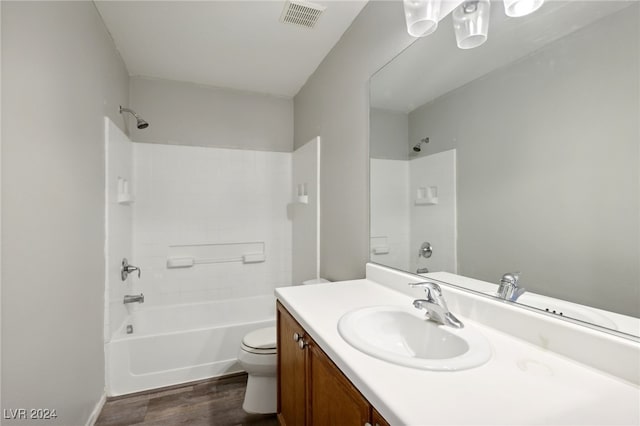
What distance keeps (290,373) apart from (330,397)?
1.61 feet

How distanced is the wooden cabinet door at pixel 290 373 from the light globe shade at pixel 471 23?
52.2 inches

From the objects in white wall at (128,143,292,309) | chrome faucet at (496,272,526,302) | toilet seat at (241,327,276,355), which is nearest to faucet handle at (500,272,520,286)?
chrome faucet at (496,272,526,302)

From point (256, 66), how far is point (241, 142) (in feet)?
2.56

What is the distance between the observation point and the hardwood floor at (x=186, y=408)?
1786mm

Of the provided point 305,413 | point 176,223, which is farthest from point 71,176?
point 305,413

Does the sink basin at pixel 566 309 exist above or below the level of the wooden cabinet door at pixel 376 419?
above

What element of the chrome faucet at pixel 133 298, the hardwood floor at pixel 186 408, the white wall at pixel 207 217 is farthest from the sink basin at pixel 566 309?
the chrome faucet at pixel 133 298

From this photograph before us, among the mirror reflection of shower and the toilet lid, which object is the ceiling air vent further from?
the toilet lid

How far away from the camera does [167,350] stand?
7.17ft

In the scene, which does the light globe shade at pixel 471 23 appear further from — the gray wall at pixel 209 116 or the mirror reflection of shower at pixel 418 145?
the gray wall at pixel 209 116

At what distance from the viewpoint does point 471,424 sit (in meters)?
0.52

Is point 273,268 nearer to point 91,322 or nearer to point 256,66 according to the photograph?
point 91,322

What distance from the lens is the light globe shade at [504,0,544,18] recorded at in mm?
941

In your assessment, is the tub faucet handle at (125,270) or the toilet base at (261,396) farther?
the tub faucet handle at (125,270)
